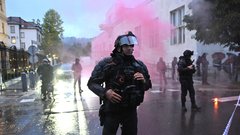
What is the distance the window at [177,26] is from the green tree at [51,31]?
31.8 m

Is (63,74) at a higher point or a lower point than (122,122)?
lower

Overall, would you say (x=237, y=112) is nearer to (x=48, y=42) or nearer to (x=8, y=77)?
(x=8, y=77)

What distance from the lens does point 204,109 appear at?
9297 mm

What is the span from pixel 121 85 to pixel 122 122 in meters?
0.49

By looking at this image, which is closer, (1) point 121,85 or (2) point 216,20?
(1) point 121,85

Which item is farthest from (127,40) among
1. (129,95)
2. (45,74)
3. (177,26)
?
(177,26)

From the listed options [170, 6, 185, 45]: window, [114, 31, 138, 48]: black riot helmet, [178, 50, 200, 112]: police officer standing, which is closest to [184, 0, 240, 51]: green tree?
[178, 50, 200, 112]: police officer standing

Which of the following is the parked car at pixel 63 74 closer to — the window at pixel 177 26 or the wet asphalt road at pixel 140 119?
the window at pixel 177 26

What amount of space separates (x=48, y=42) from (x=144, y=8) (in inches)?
1310

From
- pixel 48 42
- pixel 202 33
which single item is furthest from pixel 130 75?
pixel 48 42

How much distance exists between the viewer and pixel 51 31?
58438mm

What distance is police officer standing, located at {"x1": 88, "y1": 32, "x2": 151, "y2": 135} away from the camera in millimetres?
3672

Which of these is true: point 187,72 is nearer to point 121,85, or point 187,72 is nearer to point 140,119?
point 140,119

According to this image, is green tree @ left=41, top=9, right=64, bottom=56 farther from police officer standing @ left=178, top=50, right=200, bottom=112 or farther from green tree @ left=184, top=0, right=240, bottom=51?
police officer standing @ left=178, top=50, right=200, bottom=112
